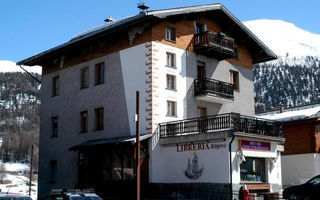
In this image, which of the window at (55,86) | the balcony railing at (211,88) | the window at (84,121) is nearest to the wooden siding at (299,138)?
the balcony railing at (211,88)

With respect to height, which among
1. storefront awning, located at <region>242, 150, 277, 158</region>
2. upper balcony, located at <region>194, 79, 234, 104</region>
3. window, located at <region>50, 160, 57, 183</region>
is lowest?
window, located at <region>50, 160, 57, 183</region>

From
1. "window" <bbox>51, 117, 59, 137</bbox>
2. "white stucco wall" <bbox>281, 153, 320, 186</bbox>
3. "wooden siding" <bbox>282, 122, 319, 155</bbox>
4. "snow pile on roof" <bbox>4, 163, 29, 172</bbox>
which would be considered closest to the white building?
"window" <bbox>51, 117, 59, 137</bbox>

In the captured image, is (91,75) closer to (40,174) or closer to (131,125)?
(131,125)

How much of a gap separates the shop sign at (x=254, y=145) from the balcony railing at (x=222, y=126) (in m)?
0.66

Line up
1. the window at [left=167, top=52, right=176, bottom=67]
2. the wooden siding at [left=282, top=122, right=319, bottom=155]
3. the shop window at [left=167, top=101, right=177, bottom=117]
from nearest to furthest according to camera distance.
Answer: the shop window at [left=167, top=101, right=177, bottom=117]
the window at [left=167, top=52, right=176, bottom=67]
the wooden siding at [left=282, top=122, right=319, bottom=155]

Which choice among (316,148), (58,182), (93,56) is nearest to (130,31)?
(93,56)

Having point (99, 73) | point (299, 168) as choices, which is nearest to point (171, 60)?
point (99, 73)

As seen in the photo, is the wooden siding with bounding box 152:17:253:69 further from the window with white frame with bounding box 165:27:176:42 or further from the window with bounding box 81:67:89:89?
the window with bounding box 81:67:89:89

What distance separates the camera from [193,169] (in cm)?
2700

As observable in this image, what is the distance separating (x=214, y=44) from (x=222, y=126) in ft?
22.8

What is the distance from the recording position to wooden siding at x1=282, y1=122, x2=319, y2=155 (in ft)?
118

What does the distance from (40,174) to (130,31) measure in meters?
14.6

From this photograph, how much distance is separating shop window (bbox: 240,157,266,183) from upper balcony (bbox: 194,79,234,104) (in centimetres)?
540

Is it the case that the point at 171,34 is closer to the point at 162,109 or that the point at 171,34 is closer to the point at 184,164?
the point at 162,109
